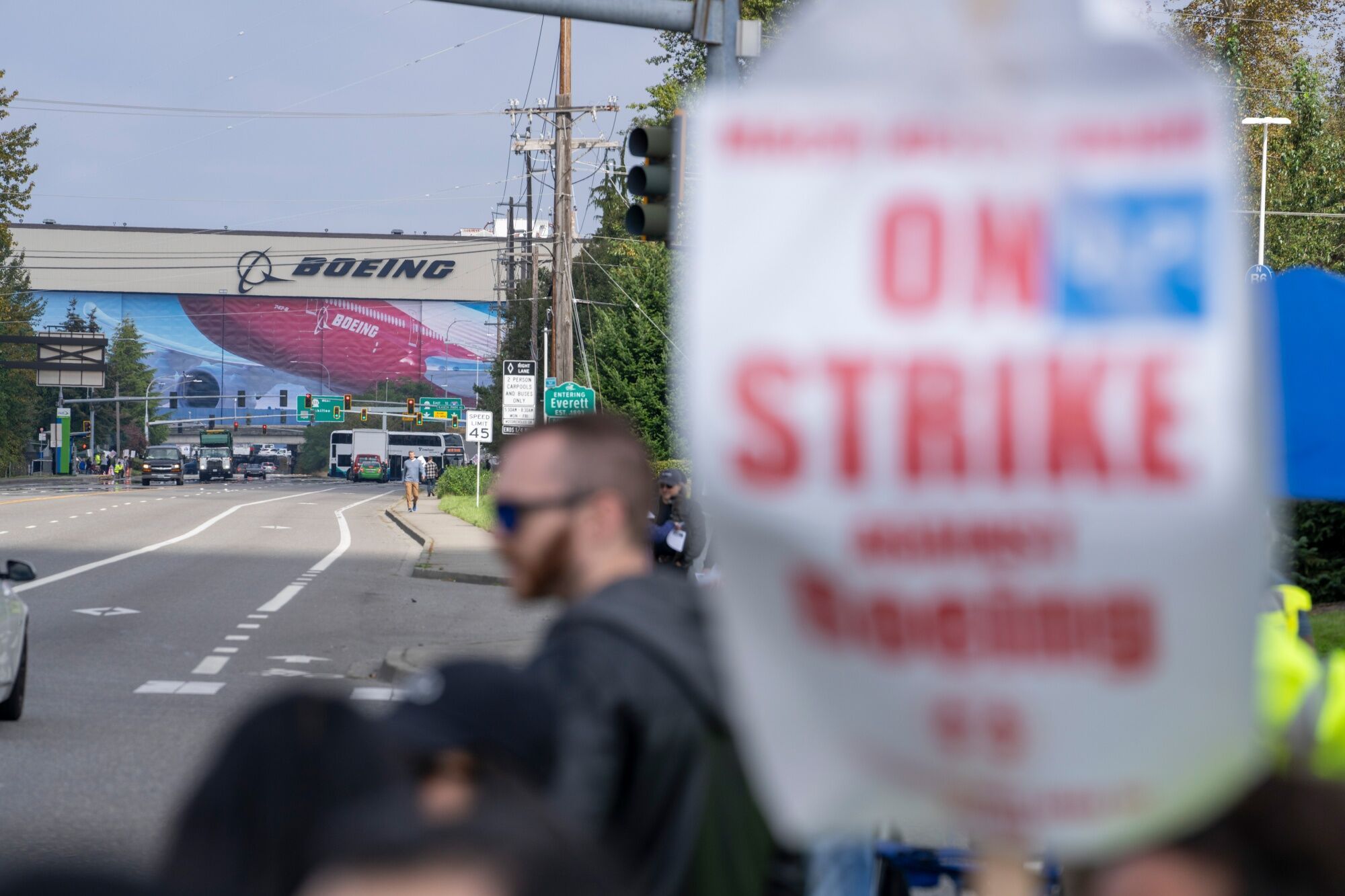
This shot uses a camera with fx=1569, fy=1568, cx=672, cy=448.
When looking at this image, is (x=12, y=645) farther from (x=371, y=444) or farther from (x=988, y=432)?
(x=371, y=444)

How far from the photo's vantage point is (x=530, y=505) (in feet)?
7.55

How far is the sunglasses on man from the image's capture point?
2.30 meters

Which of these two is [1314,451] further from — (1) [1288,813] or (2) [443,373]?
(2) [443,373]

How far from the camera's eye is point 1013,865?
1.33 meters

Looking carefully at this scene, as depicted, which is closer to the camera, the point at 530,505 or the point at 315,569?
the point at 530,505

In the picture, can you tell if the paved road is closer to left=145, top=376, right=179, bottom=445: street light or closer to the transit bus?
the transit bus

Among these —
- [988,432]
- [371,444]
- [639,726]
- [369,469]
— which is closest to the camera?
[988,432]

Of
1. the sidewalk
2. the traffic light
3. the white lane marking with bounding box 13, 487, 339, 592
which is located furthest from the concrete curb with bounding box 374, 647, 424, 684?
the traffic light

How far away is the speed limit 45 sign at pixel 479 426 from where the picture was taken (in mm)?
39844

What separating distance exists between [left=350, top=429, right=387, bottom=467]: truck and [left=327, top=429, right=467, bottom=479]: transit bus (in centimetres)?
68

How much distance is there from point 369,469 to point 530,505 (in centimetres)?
9593

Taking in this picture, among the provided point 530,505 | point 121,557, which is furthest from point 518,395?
point 530,505

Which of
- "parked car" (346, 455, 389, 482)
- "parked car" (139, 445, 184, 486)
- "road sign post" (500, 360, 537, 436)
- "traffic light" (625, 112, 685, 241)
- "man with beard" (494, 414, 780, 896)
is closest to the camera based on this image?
"man with beard" (494, 414, 780, 896)

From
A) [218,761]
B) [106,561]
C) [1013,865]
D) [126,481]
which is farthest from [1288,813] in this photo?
[126,481]
